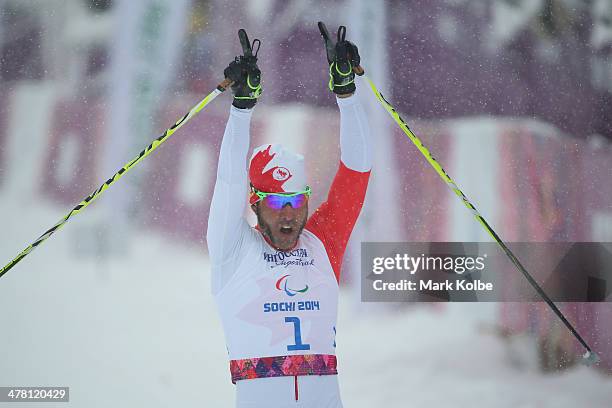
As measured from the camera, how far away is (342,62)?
2.61 m

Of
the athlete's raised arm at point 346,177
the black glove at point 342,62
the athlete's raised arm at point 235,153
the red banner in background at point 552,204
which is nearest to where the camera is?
the athlete's raised arm at point 235,153

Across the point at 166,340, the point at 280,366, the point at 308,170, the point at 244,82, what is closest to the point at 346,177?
the point at 244,82

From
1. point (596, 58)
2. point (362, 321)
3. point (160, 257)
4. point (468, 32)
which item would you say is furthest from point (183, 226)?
point (596, 58)

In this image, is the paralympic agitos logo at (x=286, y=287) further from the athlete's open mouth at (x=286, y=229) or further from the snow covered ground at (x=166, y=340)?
the snow covered ground at (x=166, y=340)

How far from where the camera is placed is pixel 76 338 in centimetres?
413

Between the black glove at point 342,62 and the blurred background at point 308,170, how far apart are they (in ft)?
5.30

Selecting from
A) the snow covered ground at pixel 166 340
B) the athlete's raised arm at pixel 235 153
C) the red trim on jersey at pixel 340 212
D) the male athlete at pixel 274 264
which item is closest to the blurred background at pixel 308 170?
the snow covered ground at pixel 166 340

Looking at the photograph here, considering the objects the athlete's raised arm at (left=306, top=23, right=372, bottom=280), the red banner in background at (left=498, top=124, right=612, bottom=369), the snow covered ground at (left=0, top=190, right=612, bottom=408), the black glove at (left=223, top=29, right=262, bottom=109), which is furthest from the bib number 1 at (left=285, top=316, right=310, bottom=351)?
the red banner in background at (left=498, top=124, right=612, bottom=369)

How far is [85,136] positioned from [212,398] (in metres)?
1.36

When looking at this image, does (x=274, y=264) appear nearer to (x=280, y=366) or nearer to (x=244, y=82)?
(x=280, y=366)

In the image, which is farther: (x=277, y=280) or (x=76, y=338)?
(x=76, y=338)

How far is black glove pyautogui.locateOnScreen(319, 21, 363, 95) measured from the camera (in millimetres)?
2604

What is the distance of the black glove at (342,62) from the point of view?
2.60m

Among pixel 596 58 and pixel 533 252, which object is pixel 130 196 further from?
pixel 596 58
